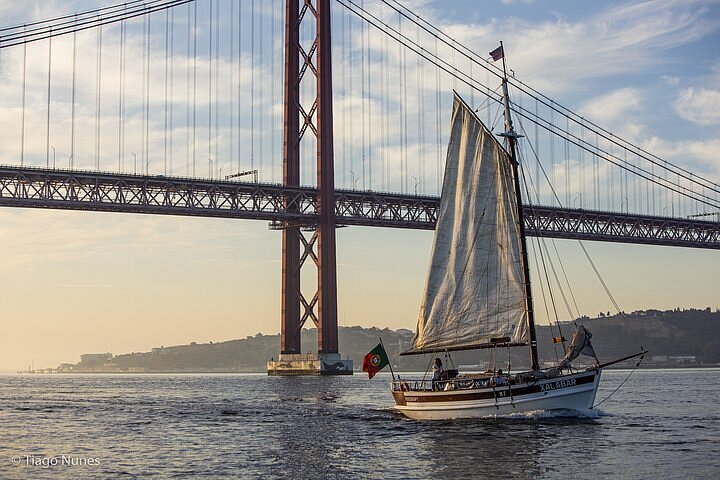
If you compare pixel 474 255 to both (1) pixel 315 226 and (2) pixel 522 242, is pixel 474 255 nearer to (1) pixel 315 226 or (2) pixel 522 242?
(2) pixel 522 242

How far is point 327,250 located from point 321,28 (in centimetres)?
2192

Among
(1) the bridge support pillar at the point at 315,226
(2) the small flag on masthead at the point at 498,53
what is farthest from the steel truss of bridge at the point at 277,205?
(2) the small flag on masthead at the point at 498,53

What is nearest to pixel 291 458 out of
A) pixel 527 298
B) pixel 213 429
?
pixel 213 429

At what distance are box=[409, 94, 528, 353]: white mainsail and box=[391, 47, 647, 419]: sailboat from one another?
0.14ft

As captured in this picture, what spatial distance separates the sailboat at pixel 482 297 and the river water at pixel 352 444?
3.34 feet

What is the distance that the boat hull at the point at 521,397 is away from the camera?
42406mm

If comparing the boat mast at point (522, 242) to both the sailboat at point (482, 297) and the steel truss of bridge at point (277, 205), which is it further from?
the steel truss of bridge at point (277, 205)

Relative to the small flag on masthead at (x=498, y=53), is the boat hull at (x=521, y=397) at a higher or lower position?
lower

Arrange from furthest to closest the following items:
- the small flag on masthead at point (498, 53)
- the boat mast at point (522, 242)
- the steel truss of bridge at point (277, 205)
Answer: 1. the steel truss of bridge at point (277, 205)
2. the small flag on masthead at point (498, 53)
3. the boat mast at point (522, 242)

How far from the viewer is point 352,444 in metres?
38.0

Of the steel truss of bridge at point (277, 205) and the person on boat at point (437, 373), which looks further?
the steel truss of bridge at point (277, 205)

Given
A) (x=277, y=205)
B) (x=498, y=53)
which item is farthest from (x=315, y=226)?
(x=498, y=53)

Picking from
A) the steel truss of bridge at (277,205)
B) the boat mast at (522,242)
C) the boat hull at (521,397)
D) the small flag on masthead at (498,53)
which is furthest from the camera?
the steel truss of bridge at (277,205)

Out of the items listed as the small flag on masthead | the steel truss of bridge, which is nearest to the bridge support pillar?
the steel truss of bridge
